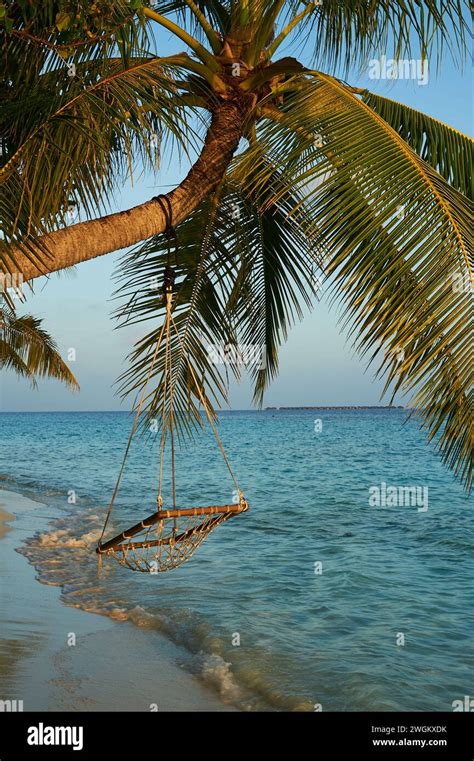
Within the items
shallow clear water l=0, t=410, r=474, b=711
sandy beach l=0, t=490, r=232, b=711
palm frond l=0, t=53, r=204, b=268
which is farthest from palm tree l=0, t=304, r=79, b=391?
palm frond l=0, t=53, r=204, b=268

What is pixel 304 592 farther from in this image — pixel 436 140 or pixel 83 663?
pixel 436 140

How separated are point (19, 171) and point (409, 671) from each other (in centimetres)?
494

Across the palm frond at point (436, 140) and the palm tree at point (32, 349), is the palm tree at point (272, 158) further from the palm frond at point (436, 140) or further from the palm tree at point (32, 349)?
the palm tree at point (32, 349)

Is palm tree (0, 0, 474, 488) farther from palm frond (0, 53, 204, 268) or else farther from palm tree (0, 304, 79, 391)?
palm tree (0, 304, 79, 391)

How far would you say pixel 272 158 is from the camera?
371 centimetres

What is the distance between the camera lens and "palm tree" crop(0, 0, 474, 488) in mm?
3072

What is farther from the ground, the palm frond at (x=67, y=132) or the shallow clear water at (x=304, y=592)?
the palm frond at (x=67, y=132)
